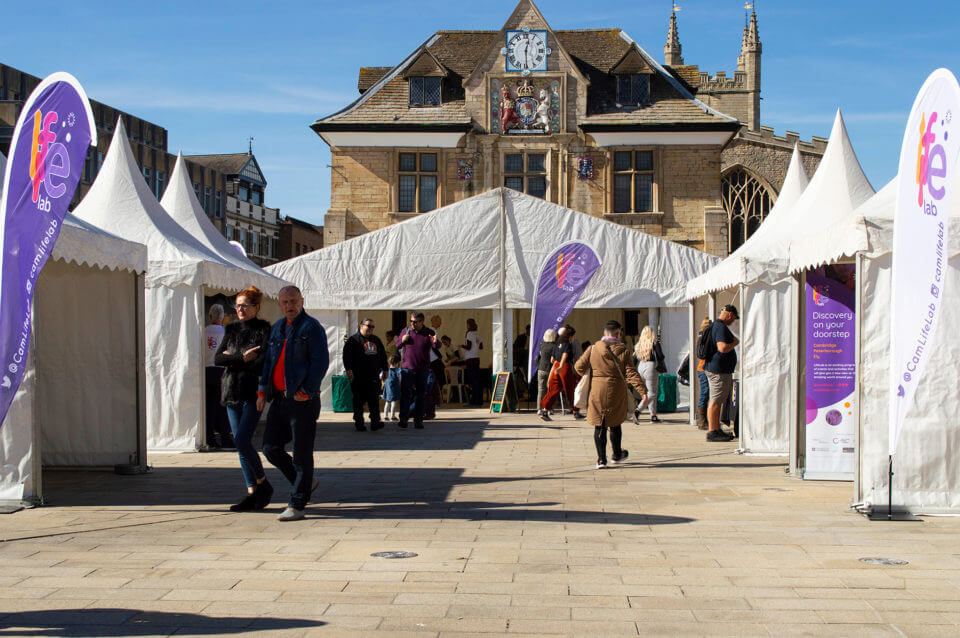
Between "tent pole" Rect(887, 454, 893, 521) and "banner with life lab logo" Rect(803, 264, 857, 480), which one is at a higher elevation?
"banner with life lab logo" Rect(803, 264, 857, 480)

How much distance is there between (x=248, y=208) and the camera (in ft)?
248

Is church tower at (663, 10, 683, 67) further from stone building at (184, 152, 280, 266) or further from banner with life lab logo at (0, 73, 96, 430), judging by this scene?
banner with life lab logo at (0, 73, 96, 430)

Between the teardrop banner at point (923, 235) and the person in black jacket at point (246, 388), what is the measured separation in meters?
4.50

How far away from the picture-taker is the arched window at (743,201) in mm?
51156

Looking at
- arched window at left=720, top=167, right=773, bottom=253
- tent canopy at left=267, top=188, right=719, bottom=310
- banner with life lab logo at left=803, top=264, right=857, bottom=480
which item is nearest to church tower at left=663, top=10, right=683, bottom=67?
arched window at left=720, top=167, right=773, bottom=253

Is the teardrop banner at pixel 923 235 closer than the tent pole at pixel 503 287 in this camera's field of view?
Yes

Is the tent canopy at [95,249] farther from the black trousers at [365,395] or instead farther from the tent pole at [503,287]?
the tent pole at [503,287]

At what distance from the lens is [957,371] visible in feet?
24.9

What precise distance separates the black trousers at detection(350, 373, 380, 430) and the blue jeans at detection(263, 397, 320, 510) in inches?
314

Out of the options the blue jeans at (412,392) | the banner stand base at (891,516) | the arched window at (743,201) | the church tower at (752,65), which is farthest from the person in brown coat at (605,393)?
the church tower at (752,65)

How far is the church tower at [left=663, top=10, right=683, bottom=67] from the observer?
248 ft

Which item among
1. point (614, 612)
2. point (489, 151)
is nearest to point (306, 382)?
point (614, 612)

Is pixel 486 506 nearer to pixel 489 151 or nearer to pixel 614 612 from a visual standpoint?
pixel 614 612

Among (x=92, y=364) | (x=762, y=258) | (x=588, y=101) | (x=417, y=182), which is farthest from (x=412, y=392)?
(x=588, y=101)
